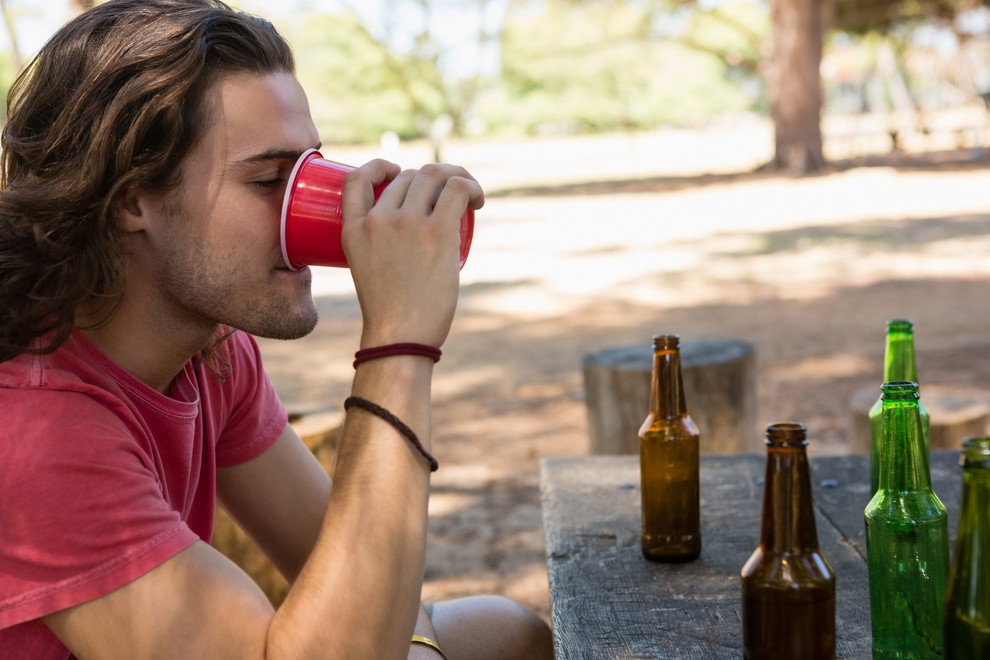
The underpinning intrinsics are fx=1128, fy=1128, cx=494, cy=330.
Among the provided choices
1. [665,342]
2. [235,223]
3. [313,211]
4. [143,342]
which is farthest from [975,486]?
[143,342]

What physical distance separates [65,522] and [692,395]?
2.93 meters

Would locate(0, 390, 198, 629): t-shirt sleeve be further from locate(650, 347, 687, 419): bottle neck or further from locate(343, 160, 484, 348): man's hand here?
locate(650, 347, 687, 419): bottle neck

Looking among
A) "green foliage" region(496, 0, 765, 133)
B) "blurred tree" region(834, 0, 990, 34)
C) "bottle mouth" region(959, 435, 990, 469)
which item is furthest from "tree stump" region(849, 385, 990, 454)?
"green foliage" region(496, 0, 765, 133)

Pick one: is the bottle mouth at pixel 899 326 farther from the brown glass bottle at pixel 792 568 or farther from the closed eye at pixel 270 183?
the closed eye at pixel 270 183

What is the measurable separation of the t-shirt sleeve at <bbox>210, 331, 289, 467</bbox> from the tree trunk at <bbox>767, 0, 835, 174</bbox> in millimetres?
20704

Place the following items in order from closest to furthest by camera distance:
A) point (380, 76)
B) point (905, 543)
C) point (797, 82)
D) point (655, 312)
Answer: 1. point (905, 543)
2. point (655, 312)
3. point (797, 82)
4. point (380, 76)

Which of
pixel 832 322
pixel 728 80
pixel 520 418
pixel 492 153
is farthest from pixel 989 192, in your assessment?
pixel 728 80

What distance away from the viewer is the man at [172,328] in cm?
139

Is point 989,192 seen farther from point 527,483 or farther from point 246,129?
point 246,129

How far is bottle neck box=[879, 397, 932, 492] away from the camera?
4.49 ft

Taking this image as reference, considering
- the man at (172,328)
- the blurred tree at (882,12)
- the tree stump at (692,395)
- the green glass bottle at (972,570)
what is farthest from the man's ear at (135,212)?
the blurred tree at (882,12)

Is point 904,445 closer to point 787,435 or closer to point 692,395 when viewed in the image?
point 787,435

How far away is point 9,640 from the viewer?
1436mm

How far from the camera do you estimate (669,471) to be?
1.91 metres
